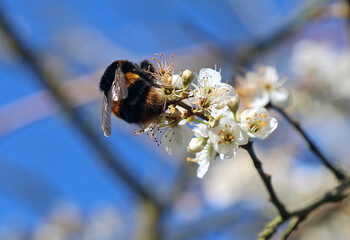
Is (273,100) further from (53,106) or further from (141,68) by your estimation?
(53,106)

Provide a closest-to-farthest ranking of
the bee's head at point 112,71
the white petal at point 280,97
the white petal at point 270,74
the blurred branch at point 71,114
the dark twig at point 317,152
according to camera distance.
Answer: the bee's head at point 112,71 → the dark twig at point 317,152 → the white petal at point 280,97 → the white petal at point 270,74 → the blurred branch at point 71,114

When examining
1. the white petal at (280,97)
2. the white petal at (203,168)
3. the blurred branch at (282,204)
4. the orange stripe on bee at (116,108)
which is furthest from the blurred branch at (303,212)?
the orange stripe on bee at (116,108)

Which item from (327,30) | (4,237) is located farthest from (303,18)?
(4,237)

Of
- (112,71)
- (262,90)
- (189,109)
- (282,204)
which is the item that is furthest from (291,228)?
(112,71)

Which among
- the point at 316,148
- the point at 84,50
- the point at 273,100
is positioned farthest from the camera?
the point at 84,50

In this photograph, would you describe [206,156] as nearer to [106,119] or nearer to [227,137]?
[227,137]

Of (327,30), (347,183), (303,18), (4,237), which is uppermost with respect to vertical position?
(4,237)

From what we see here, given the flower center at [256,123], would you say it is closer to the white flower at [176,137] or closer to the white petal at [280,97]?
the white flower at [176,137]
